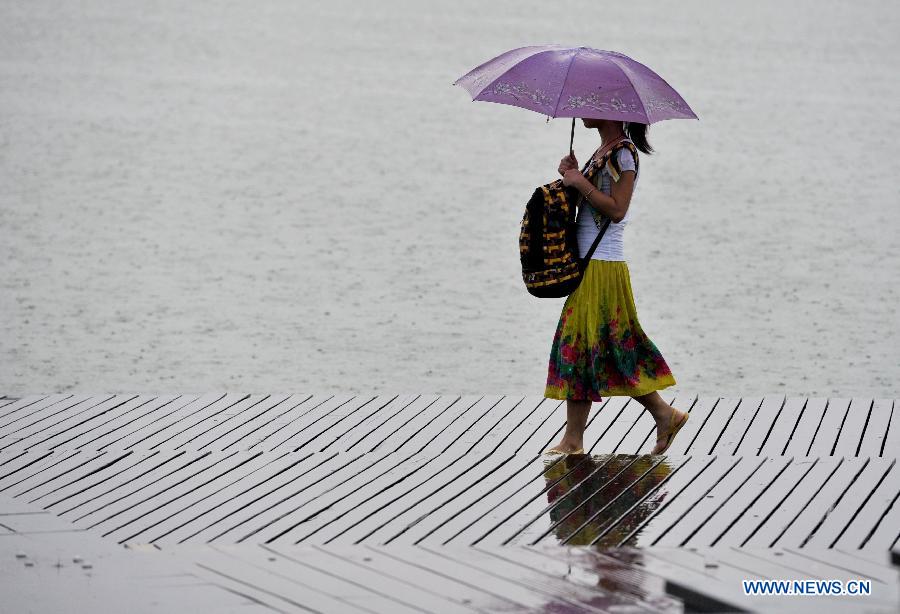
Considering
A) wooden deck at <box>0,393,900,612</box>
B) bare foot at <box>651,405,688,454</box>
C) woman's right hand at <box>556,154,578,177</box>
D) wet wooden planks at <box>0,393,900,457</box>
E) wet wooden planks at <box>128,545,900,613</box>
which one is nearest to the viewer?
wet wooden planks at <box>128,545,900,613</box>

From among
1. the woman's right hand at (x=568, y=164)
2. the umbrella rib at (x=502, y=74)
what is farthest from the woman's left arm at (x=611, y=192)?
the umbrella rib at (x=502, y=74)

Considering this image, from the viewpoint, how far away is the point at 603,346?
679 cm

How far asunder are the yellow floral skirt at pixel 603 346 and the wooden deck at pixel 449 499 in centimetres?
35

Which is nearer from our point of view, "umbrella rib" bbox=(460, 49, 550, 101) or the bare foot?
"umbrella rib" bbox=(460, 49, 550, 101)

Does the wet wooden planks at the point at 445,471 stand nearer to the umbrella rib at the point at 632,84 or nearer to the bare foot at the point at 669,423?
the bare foot at the point at 669,423

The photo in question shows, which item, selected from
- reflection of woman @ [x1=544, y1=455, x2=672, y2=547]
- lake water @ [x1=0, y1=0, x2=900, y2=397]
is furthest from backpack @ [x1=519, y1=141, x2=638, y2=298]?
lake water @ [x1=0, y1=0, x2=900, y2=397]

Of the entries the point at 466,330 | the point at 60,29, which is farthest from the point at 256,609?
the point at 60,29

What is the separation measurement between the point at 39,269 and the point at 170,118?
25.2 feet

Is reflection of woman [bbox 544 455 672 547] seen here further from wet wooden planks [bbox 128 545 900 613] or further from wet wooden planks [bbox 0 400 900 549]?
wet wooden planks [bbox 128 545 900 613]

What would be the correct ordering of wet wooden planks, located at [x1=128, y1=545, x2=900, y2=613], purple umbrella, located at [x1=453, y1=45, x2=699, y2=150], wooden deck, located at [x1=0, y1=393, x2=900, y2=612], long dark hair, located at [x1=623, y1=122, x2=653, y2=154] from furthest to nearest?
long dark hair, located at [x1=623, y1=122, x2=653, y2=154] < purple umbrella, located at [x1=453, y1=45, x2=699, y2=150] < wooden deck, located at [x1=0, y1=393, x2=900, y2=612] < wet wooden planks, located at [x1=128, y1=545, x2=900, y2=613]

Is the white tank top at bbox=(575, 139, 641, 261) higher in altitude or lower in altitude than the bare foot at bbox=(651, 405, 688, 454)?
higher

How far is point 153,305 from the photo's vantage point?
37.3ft

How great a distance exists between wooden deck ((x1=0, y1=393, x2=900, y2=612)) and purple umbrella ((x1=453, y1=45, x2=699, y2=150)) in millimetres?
1521

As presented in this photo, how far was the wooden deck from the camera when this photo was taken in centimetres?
531
